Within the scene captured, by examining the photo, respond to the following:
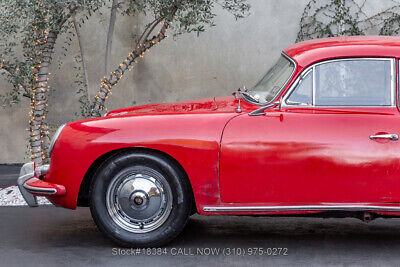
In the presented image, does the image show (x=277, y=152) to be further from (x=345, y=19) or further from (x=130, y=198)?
(x=345, y=19)

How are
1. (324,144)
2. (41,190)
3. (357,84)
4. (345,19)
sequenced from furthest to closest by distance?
(345,19), (41,190), (357,84), (324,144)

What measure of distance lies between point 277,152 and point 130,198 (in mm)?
1147

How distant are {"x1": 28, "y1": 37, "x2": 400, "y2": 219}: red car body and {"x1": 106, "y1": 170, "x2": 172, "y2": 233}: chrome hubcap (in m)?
0.23

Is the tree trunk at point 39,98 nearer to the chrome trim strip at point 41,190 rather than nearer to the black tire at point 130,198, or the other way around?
the chrome trim strip at point 41,190

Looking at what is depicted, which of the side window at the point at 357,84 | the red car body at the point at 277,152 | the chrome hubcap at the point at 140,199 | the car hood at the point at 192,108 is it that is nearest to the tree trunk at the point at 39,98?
the car hood at the point at 192,108

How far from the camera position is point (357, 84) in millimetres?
5250

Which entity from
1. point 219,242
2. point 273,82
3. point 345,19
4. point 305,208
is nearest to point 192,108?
point 273,82

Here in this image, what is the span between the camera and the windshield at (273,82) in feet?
17.6

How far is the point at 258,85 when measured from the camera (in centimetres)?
594

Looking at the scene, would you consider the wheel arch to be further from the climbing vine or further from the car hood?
the climbing vine

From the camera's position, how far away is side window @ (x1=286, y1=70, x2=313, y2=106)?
207 inches

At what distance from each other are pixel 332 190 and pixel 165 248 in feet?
4.31

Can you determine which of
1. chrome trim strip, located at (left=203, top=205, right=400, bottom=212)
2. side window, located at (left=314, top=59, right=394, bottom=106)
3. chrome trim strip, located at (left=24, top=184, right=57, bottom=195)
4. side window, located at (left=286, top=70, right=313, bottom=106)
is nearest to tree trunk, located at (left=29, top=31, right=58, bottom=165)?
chrome trim strip, located at (left=24, top=184, right=57, bottom=195)

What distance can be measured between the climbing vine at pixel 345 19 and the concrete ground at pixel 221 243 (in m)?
4.72
